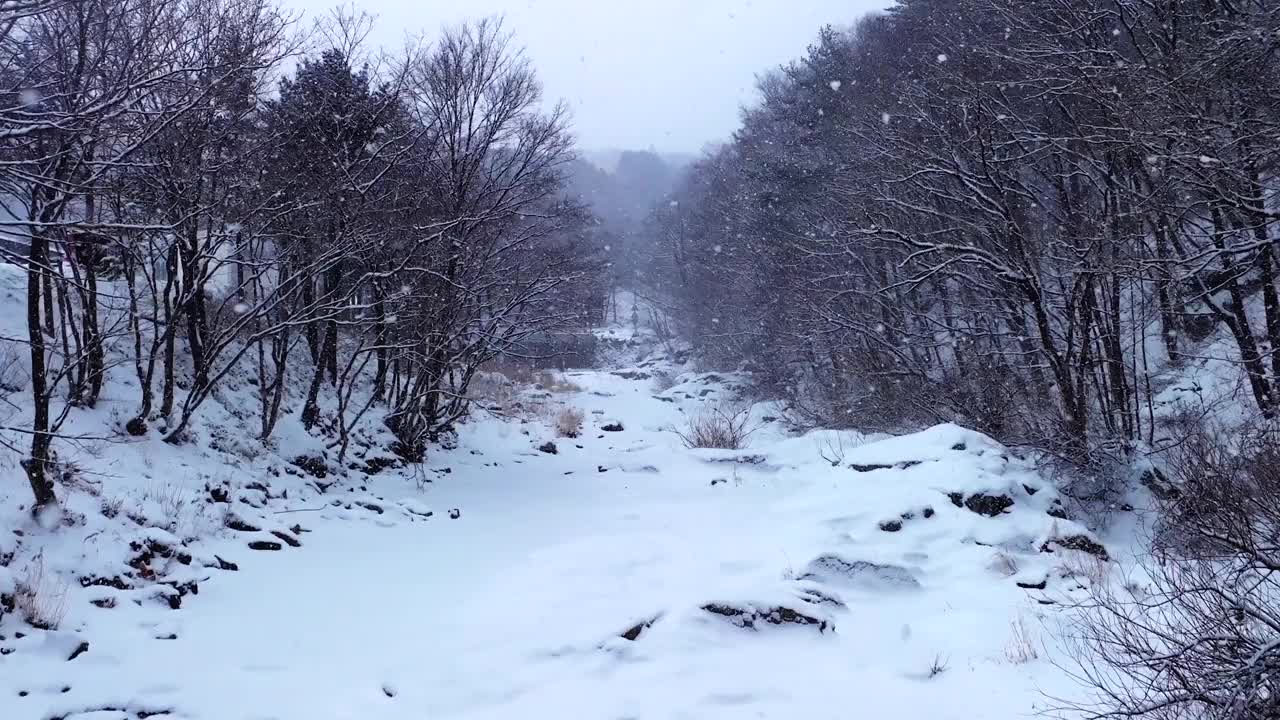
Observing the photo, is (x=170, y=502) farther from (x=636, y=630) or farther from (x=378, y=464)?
(x=636, y=630)

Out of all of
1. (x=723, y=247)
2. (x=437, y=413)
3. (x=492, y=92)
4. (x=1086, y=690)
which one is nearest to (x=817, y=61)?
(x=723, y=247)

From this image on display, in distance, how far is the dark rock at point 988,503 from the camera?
866 centimetres

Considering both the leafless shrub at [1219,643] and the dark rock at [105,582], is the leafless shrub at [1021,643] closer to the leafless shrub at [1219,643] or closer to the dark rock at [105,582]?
the leafless shrub at [1219,643]

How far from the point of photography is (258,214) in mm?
9664

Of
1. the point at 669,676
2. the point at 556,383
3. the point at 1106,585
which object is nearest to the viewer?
the point at 669,676

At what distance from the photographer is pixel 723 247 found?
31.1m

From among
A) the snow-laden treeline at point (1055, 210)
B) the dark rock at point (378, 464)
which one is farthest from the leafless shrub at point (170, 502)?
the snow-laden treeline at point (1055, 210)

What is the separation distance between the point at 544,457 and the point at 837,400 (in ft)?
24.6

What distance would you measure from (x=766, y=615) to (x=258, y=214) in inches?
334

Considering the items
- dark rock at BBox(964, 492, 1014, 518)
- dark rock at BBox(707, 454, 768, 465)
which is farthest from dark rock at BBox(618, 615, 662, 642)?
dark rock at BBox(707, 454, 768, 465)

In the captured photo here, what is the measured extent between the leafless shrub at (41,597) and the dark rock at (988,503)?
29.9ft

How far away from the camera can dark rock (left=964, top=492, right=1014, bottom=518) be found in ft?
28.4

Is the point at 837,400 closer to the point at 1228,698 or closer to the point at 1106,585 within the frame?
the point at 1106,585

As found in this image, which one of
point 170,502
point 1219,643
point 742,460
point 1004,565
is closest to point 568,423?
point 742,460
